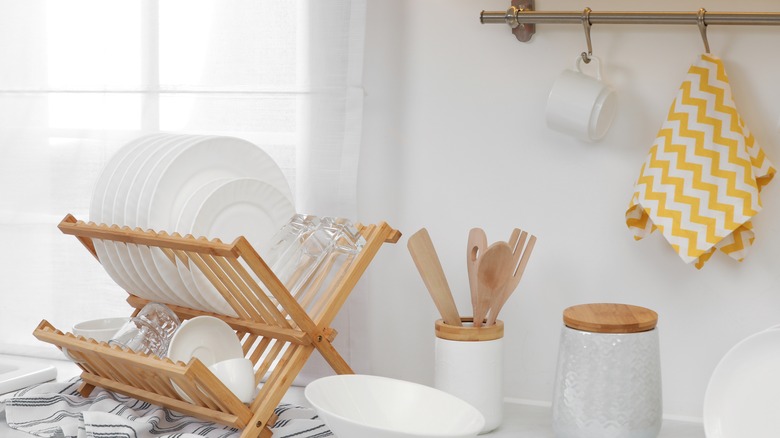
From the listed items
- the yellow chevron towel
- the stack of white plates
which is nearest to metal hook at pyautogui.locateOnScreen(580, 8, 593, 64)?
the yellow chevron towel

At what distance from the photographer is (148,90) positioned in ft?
5.20

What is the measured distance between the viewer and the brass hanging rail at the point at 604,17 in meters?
1.18

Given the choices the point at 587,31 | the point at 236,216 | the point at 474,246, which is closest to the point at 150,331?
the point at 236,216

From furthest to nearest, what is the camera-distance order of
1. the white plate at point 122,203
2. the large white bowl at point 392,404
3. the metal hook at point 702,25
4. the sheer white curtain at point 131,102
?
the sheer white curtain at point 131,102, the white plate at point 122,203, the metal hook at point 702,25, the large white bowl at point 392,404

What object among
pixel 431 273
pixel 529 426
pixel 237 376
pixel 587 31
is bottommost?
pixel 529 426

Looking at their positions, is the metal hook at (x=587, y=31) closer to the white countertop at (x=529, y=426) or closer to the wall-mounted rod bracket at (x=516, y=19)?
the wall-mounted rod bracket at (x=516, y=19)

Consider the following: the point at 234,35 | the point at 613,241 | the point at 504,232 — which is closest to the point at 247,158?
the point at 234,35

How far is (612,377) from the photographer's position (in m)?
1.14

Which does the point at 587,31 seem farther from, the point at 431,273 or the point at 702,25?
the point at 431,273

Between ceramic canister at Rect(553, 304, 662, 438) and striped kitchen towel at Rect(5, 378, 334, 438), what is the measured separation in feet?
1.11

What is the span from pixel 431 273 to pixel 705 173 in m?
0.40

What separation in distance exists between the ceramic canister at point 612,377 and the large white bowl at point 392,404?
0.53 feet

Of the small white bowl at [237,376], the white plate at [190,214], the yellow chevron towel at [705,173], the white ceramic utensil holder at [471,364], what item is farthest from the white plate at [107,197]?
the yellow chevron towel at [705,173]

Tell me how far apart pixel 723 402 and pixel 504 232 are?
425mm
